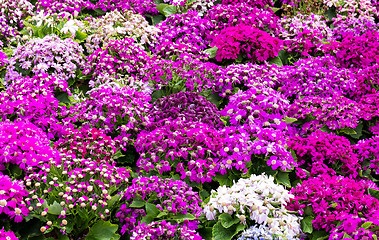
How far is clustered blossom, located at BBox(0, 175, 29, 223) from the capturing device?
3715mm

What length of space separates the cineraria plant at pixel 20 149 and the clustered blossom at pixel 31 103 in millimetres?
558

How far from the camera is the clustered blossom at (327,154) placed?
16.5 feet

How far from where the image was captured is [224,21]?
7656mm

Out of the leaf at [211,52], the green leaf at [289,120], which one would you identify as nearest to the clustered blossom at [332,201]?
the green leaf at [289,120]

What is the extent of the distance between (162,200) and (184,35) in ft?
12.3

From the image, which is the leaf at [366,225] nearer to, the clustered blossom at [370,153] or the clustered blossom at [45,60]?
the clustered blossom at [370,153]

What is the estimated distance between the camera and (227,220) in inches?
159

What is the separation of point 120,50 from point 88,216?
2820mm

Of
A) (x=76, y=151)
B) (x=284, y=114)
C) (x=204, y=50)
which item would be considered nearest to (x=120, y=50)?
(x=204, y=50)

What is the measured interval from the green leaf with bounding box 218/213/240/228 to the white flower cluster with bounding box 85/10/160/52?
3403 millimetres

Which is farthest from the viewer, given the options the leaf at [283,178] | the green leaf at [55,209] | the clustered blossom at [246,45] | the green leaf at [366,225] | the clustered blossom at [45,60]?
the clustered blossom at [246,45]

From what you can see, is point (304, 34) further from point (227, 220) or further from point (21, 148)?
point (21, 148)

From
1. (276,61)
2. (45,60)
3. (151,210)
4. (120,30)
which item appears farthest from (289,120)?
(45,60)

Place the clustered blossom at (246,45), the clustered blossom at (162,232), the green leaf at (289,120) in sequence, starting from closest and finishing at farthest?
the clustered blossom at (162,232) < the green leaf at (289,120) < the clustered blossom at (246,45)
